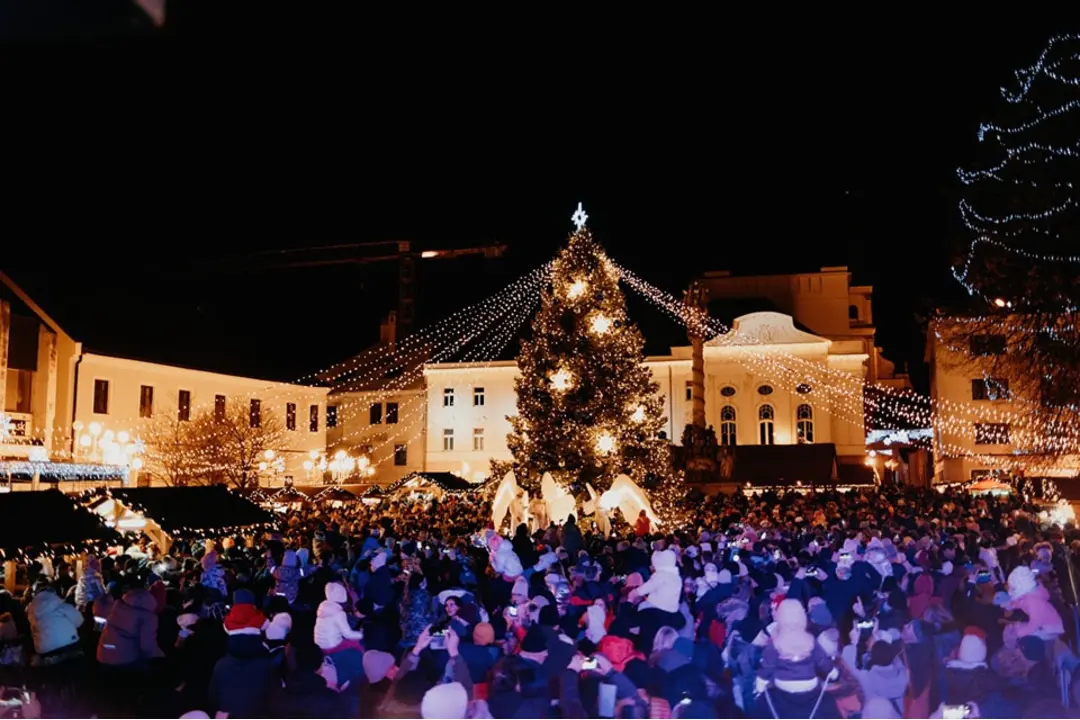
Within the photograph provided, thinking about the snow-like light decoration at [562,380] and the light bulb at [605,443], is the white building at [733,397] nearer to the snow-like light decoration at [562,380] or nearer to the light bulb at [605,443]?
the snow-like light decoration at [562,380]

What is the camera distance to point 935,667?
835 cm

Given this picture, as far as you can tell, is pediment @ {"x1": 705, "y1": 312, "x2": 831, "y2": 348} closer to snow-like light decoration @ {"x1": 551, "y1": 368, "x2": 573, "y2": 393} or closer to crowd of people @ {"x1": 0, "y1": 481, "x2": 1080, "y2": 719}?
snow-like light decoration @ {"x1": 551, "y1": 368, "x2": 573, "y2": 393}

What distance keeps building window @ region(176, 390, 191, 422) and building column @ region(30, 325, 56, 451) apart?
570 cm

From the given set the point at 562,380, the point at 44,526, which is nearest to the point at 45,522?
the point at 44,526

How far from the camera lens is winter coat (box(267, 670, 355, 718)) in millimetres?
6961

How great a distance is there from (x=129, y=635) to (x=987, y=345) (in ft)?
60.7

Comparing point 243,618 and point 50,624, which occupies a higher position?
point 243,618

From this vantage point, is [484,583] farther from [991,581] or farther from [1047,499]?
[1047,499]

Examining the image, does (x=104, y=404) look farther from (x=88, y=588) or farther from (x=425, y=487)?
(x=88, y=588)

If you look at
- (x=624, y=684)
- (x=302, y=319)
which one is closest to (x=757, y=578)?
(x=624, y=684)

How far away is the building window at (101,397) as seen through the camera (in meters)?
42.8

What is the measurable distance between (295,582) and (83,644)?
317 centimetres

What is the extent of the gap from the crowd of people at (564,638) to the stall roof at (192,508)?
2704 millimetres

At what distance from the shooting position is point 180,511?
19125mm
